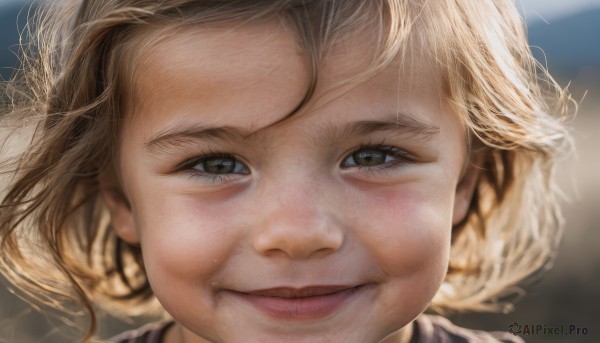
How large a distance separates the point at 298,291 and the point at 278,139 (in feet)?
0.90

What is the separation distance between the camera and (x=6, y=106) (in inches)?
79.0

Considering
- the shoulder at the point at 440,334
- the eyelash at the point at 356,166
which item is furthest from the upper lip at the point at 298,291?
the shoulder at the point at 440,334

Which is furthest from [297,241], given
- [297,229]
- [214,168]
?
[214,168]

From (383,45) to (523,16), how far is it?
25.1 inches

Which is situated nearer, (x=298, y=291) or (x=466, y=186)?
(x=298, y=291)

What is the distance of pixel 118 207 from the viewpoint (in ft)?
6.36

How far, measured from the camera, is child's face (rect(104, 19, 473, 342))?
1.51 meters

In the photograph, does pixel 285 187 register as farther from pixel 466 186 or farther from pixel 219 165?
pixel 466 186

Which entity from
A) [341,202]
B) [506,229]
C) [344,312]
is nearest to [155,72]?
[341,202]

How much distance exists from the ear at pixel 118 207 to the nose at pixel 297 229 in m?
0.48

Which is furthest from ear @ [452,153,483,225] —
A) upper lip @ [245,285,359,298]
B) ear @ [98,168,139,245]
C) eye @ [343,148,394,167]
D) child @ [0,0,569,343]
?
ear @ [98,168,139,245]

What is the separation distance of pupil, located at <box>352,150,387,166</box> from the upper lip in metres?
0.22

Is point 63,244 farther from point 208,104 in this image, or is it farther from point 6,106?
point 208,104

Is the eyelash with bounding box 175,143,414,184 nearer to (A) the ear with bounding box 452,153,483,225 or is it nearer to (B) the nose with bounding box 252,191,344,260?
(B) the nose with bounding box 252,191,344,260
